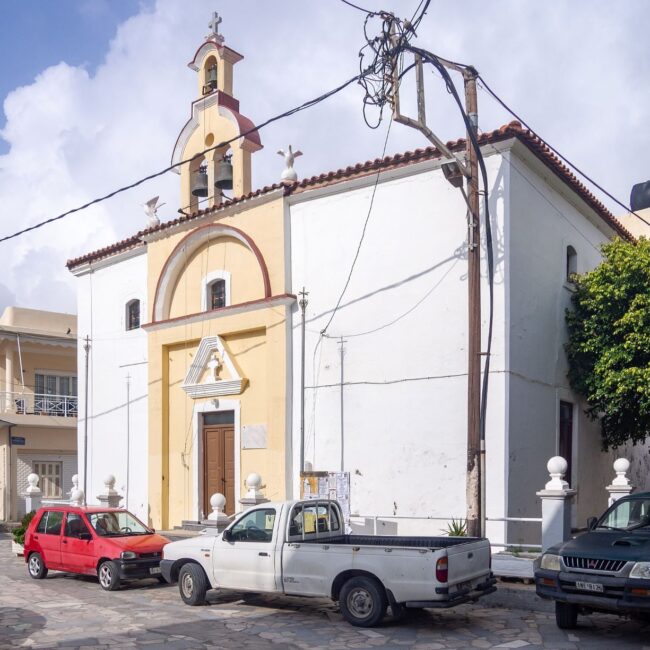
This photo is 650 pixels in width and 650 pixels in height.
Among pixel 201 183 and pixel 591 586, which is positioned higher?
pixel 201 183

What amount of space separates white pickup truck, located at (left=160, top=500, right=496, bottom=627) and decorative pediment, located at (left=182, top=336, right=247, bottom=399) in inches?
261

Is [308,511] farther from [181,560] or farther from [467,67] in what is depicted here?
[467,67]

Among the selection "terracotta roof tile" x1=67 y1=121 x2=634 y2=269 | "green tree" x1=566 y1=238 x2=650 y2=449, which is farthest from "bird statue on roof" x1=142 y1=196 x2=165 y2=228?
"green tree" x1=566 y1=238 x2=650 y2=449

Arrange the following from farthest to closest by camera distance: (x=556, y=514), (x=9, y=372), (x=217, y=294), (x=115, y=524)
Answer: (x=9, y=372) → (x=217, y=294) → (x=115, y=524) → (x=556, y=514)

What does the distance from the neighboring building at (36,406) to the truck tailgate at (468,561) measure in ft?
69.2

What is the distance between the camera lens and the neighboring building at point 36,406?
27547 mm

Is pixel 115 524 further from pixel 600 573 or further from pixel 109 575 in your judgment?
pixel 600 573

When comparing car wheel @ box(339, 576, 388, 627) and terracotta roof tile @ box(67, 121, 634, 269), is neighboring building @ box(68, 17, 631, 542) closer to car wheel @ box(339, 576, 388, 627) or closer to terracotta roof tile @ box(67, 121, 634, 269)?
terracotta roof tile @ box(67, 121, 634, 269)

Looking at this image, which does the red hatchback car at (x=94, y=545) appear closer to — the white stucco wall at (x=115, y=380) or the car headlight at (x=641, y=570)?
the white stucco wall at (x=115, y=380)

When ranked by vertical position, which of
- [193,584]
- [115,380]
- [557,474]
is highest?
[115,380]

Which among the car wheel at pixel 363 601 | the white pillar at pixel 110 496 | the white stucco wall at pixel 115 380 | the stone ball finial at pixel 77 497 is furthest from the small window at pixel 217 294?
the car wheel at pixel 363 601

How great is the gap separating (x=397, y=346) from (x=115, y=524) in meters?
5.95

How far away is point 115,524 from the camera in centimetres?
1378

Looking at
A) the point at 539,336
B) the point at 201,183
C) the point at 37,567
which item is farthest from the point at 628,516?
the point at 201,183
